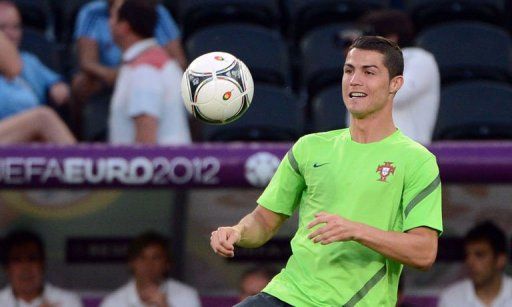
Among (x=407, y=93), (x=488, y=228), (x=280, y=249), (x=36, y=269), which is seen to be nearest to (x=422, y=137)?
(x=407, y=93)

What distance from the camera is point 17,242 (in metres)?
8.68

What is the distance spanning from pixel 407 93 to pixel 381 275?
7.94 feet

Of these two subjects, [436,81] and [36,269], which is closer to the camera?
[436,81]

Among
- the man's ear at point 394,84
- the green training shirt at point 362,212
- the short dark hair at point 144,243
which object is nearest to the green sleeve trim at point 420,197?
the green training shirt at point 362,212

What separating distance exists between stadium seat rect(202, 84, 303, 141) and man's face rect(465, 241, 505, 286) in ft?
4.64

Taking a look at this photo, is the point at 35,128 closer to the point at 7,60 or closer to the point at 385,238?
the point at 7,60

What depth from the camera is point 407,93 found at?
7.25 m

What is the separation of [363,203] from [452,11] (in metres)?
4.90

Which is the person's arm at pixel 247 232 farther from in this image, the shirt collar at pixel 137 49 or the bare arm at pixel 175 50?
the bare arm at pixel 175 50

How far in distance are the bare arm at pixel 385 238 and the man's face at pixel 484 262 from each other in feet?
11.6

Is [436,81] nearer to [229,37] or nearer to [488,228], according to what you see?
[488,228]

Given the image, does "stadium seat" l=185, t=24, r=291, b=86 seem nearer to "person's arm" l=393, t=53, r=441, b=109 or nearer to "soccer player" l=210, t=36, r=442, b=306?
"person's arm" l=393, t=53, r=441, b=109

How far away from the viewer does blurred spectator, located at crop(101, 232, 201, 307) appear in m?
8.42

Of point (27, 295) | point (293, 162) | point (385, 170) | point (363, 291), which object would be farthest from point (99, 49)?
point (363, 291)
